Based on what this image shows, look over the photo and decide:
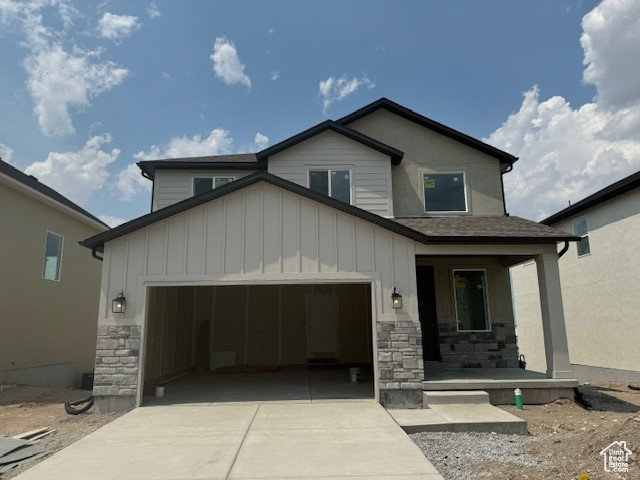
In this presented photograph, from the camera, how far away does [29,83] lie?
1074cm

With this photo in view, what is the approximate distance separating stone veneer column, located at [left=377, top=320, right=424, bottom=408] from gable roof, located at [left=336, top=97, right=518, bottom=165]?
19.3ft

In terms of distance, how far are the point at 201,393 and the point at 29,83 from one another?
30.8 feet

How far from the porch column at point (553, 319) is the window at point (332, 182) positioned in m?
4.69

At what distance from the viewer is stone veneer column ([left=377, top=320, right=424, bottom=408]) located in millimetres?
7168

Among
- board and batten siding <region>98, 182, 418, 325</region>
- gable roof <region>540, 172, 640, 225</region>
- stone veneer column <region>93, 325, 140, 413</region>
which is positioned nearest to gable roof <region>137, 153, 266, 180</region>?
board and batten siding <region>98, 182, 418, 325</region>

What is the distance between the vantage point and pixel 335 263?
748 centimetres

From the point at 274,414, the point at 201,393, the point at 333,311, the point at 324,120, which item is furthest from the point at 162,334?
the point at 324,120

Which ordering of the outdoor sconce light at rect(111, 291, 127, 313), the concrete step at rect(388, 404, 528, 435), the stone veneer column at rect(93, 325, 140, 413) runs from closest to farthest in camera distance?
1. the concrete step at rect(388, 404, 528, 435)
2. the stone veneer column at rect(93, 325, 140, 413)
3. the outdoor sconce light at rect(111, 291, 127, 313)

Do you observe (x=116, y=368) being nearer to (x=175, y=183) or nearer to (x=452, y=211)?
(x=175, y=183)

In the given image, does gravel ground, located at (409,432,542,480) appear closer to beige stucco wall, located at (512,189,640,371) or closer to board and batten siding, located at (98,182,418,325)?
board and batten siding, located at (98,182,418,325)

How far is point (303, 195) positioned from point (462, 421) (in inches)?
181

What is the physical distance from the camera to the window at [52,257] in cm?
1176

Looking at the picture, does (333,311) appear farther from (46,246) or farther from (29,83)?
(29,83)

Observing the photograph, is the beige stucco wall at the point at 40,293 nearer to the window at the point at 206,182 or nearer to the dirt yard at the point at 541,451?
the window at the point at 206,182
